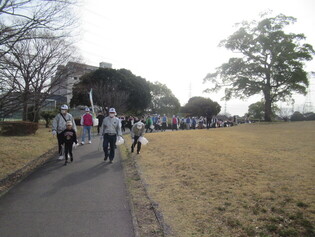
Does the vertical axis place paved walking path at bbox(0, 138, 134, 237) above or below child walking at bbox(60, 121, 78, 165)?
below

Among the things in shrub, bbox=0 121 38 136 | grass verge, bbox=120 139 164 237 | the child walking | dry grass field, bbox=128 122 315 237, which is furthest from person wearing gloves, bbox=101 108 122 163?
shrub, bbox=0 121 38 136

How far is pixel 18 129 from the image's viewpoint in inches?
547

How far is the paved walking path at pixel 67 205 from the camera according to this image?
11.5ft

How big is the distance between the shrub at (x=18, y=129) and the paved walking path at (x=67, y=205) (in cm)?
811

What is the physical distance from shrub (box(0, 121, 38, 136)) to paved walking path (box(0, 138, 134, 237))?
26.6 feet

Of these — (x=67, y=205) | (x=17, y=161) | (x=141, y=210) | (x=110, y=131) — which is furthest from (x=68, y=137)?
(x=141, y=210)

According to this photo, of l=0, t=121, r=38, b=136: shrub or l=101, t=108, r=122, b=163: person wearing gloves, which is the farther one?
l=0, t=121, r=38, b=136: shrub

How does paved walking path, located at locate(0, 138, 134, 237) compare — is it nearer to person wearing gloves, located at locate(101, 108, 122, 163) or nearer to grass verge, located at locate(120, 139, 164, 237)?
grass verge, located at locate(120, 139, 164, 237)

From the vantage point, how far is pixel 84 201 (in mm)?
4617

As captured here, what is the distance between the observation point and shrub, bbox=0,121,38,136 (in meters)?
13.4

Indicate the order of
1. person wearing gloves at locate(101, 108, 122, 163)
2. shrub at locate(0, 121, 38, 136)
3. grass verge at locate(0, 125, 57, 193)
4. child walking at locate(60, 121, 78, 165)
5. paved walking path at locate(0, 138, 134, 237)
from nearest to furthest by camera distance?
paved walking path at locate(0, 138, 134, 237), grass verge at locate(0, 125, 57, 193), child walking at locate(60, 121, 78, 165), person wearing gloves at locate(101, 108, 122, 163), shrub at locate(0, 121, 38, 136)

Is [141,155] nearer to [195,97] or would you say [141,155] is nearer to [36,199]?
[36,199]

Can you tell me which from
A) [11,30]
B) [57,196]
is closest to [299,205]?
[57,196]

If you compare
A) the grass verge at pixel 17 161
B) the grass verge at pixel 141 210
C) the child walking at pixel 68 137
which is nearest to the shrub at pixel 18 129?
the grass verge at pixel 17 161
